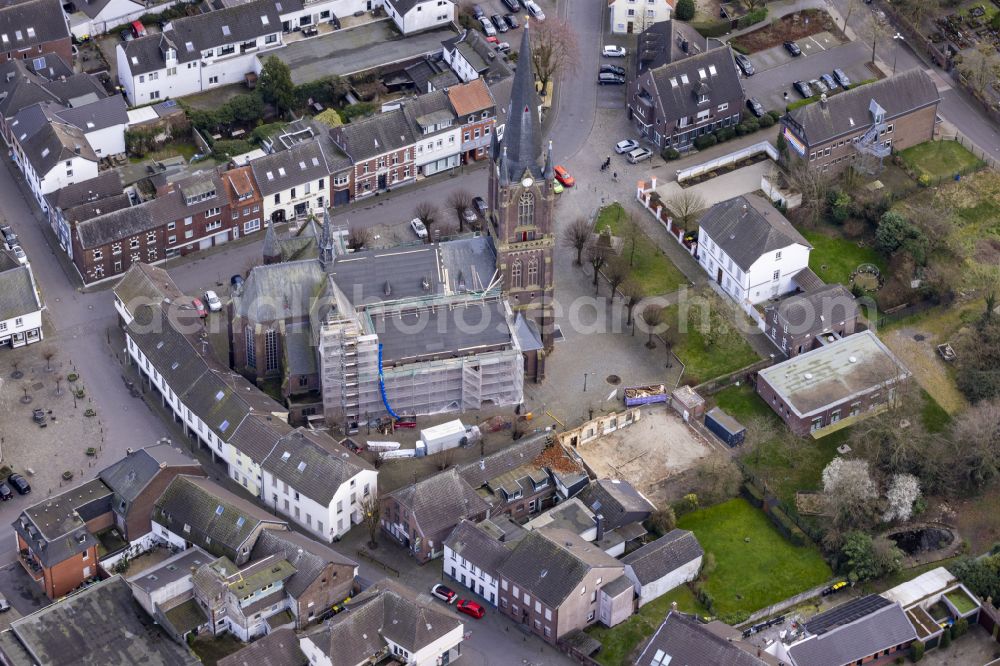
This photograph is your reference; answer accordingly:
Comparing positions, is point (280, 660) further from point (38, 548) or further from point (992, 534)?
point (992, 534)

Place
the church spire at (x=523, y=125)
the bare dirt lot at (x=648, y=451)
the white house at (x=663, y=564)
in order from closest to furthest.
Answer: the white house at (x=663, y=564) → the church spire at (x=523, y=125) → the bare dirt lot at (x=648, y=451)

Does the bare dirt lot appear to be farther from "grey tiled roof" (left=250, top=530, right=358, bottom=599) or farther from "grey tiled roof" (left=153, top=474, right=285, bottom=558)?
"grey tiled roof" (left=153, top=474, right=285, bottom=558)

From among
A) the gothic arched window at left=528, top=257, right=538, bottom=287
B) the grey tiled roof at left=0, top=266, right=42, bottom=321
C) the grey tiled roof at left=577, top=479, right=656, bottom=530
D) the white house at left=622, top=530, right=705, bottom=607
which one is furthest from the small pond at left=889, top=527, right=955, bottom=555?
the grey tiled roof at left=0, top=266, right=42, bottom=321

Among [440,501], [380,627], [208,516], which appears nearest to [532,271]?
[440,501]

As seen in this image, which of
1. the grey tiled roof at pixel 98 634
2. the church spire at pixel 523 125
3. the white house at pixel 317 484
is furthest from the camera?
the church spire at pixel 523 125

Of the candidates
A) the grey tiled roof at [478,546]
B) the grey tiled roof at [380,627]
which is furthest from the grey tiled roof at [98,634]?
the grey tiled roof at [478,546]

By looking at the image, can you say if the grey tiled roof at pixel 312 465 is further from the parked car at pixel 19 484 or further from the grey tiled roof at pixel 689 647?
the grey tiled roof at pixel 689 647
